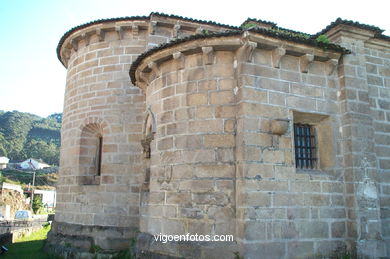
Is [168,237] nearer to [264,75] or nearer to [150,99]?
[150,99]

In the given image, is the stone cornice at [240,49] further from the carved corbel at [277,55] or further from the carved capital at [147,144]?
the carved capital at [147,144]

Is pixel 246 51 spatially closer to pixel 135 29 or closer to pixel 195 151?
pixel 195 151

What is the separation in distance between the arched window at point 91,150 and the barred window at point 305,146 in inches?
232

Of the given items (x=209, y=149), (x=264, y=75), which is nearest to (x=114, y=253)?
(x=209, y=149)

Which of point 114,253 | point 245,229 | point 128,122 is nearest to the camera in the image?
point 245,229

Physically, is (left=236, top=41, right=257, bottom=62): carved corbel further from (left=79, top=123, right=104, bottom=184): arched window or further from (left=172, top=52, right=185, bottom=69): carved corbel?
(left=79, top=123, right=104, bottom=184): arched window

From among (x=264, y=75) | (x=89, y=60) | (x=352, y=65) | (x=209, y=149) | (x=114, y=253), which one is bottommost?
(x=114, y=253)

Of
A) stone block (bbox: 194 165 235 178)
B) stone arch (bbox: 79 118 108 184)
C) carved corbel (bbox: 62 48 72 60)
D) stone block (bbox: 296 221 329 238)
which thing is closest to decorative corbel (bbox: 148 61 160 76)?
stone block (bbox: 194 165 235 178)

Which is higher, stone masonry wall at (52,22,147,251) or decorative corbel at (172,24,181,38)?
decorative corbel at (172,24,181,38)

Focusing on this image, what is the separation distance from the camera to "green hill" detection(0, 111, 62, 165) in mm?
82562

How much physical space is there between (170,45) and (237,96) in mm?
1785

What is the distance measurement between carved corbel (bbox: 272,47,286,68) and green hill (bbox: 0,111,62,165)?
84.7m

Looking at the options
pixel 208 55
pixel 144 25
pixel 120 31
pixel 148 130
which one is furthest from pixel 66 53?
pixel 208 55

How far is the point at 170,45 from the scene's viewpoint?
22.2 feet
